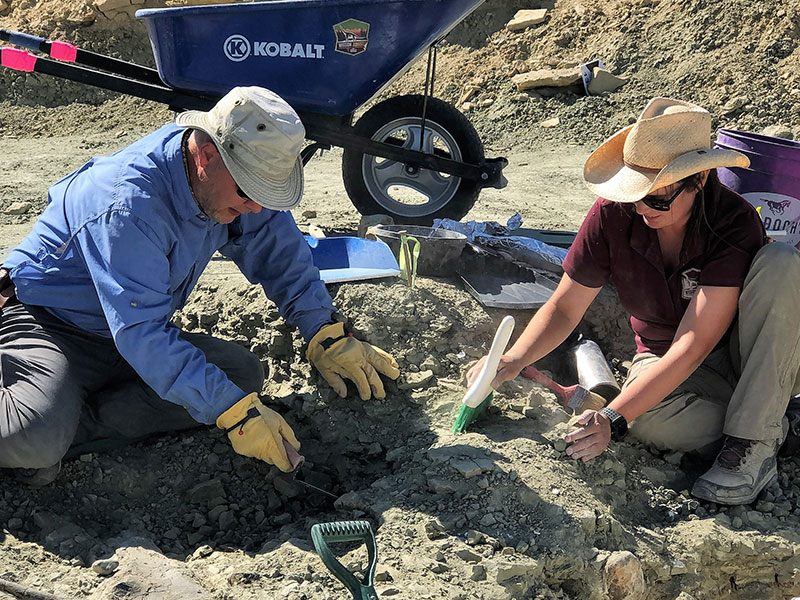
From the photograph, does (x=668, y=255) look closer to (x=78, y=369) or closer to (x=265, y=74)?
(x=78, y=369)

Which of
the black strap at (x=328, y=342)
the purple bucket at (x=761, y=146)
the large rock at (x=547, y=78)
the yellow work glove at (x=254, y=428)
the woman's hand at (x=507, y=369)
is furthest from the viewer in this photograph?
the large rock at (x=547, y=78)

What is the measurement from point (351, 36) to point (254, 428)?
112 inches

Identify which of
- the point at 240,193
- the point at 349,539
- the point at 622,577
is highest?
the point at 240,193

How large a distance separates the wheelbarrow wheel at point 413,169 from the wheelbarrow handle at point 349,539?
3109 millimetres

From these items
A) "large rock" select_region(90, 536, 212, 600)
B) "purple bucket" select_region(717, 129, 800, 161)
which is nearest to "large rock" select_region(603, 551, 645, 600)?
"large rock" select_region(90, 536, 212, 600)

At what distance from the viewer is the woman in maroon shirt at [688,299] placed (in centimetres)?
256

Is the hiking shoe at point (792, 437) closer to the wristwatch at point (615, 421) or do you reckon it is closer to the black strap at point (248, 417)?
the wristwatch at point (615, 421)

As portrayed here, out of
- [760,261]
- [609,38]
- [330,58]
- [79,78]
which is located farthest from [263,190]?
[609,38]

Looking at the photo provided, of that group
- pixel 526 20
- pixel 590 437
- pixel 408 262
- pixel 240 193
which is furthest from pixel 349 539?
pixel 526 20

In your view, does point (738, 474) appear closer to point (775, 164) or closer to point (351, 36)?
point (775, 164)

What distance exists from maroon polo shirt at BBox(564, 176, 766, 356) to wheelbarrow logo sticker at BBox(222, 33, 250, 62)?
2674 mm

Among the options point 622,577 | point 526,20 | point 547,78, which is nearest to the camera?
point 622,577

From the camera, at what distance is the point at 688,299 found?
110 inches

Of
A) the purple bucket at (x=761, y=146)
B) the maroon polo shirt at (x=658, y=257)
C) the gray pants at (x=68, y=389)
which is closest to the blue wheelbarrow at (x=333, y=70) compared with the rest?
the purple bucket at (x=761, y=146)
